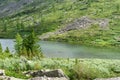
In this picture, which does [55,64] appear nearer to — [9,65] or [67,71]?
[67,71]

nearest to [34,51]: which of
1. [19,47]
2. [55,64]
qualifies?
[19,47]

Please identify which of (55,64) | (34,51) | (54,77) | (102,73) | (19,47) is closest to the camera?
(54,77)

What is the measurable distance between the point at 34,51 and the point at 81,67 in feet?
294

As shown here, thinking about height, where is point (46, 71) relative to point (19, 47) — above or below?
above

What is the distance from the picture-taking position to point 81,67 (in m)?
30.5

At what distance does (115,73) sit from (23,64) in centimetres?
1007

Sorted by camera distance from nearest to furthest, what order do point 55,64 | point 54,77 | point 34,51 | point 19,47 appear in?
point 54,77 → point 55,64 → point 34,51 → point 19,47

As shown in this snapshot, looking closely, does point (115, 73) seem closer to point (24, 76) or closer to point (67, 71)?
point (67, 71)

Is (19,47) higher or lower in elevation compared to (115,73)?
lower

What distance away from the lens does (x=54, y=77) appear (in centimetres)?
2903

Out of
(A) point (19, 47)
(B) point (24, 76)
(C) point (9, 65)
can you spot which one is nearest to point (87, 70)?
(B) point (24, 76)

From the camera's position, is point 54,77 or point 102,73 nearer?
point 54,77

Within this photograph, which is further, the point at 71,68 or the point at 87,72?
the point at 71,68

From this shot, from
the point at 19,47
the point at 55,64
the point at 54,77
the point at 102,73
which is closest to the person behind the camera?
the point at 54,77
